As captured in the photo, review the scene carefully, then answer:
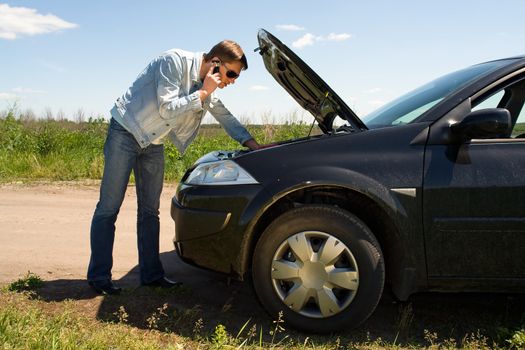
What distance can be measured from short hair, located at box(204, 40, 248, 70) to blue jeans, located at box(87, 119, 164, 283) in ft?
2.87

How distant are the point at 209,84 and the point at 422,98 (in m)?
1.48

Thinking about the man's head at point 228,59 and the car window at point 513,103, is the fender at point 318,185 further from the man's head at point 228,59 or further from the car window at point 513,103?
the man's head at point 228,59

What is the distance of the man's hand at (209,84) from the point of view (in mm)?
3344

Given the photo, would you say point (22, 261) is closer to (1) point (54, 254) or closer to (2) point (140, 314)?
(1) point (54, 254)

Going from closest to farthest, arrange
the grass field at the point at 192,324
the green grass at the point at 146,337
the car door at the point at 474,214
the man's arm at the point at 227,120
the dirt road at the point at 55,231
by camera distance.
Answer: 1. the green grass at the point at 146,337
2. the grass field at the point at 192,324
3. the car door at the point at 474,214
4. the man's arm at the point at 227,120
5. the dirt road at the point at 55,231

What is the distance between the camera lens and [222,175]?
3055mm

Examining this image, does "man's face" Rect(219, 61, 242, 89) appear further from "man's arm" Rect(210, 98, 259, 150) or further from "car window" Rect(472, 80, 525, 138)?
"car window" Rect(472, 80, 525, 138)

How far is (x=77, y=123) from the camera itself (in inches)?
504

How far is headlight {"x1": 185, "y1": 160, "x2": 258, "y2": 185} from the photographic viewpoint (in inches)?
118

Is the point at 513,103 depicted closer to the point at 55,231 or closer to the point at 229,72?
the point at 229,72

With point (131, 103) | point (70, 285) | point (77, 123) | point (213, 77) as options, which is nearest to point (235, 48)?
point (213, 77)

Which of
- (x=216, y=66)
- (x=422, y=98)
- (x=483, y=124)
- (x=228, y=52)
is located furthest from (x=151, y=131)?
(x=483, y=124)

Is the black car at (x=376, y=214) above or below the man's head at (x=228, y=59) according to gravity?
below

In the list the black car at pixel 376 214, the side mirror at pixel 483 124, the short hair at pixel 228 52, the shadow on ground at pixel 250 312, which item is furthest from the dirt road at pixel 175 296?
the short hair at pixel 228 52
